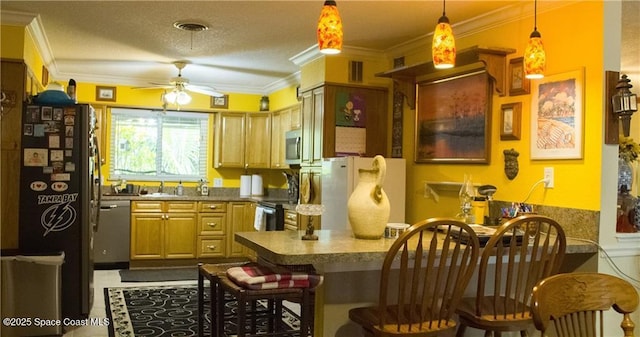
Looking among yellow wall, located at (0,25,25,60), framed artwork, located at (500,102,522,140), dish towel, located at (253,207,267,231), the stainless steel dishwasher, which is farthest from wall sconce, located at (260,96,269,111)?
framed artwork, located at (500,102,522,140)

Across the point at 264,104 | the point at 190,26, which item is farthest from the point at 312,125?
the point at 264,104

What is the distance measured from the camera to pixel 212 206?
6707 millimetres

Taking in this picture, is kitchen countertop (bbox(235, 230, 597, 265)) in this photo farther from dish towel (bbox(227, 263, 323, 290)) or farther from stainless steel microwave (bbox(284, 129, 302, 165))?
stainless steel microwave (bbox(284, 129, 302, 165))

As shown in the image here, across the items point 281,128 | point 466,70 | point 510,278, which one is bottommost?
point 510,278

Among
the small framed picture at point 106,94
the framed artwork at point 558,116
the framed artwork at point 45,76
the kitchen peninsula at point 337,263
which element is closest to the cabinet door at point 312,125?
the framed artwork at point 558,116

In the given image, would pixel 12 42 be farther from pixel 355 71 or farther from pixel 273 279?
pixel 273 279

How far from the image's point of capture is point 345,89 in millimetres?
4961

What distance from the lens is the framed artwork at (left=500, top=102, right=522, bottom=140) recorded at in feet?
11.5

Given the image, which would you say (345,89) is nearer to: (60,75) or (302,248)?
(302,248)

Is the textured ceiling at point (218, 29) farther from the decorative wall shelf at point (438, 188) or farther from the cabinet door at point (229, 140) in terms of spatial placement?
the decorative wall shelf at point (438, 188)

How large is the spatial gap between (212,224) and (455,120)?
3.65 metres

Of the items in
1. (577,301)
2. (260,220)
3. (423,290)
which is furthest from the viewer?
(260,220)

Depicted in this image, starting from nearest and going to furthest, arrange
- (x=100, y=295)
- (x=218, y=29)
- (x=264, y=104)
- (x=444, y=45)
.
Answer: (x=444, y=45) → (x=218, y=29) → (x=100, y=295) → (x=264, y=104)

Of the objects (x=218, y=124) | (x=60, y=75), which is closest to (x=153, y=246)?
(x=218, y=124)
